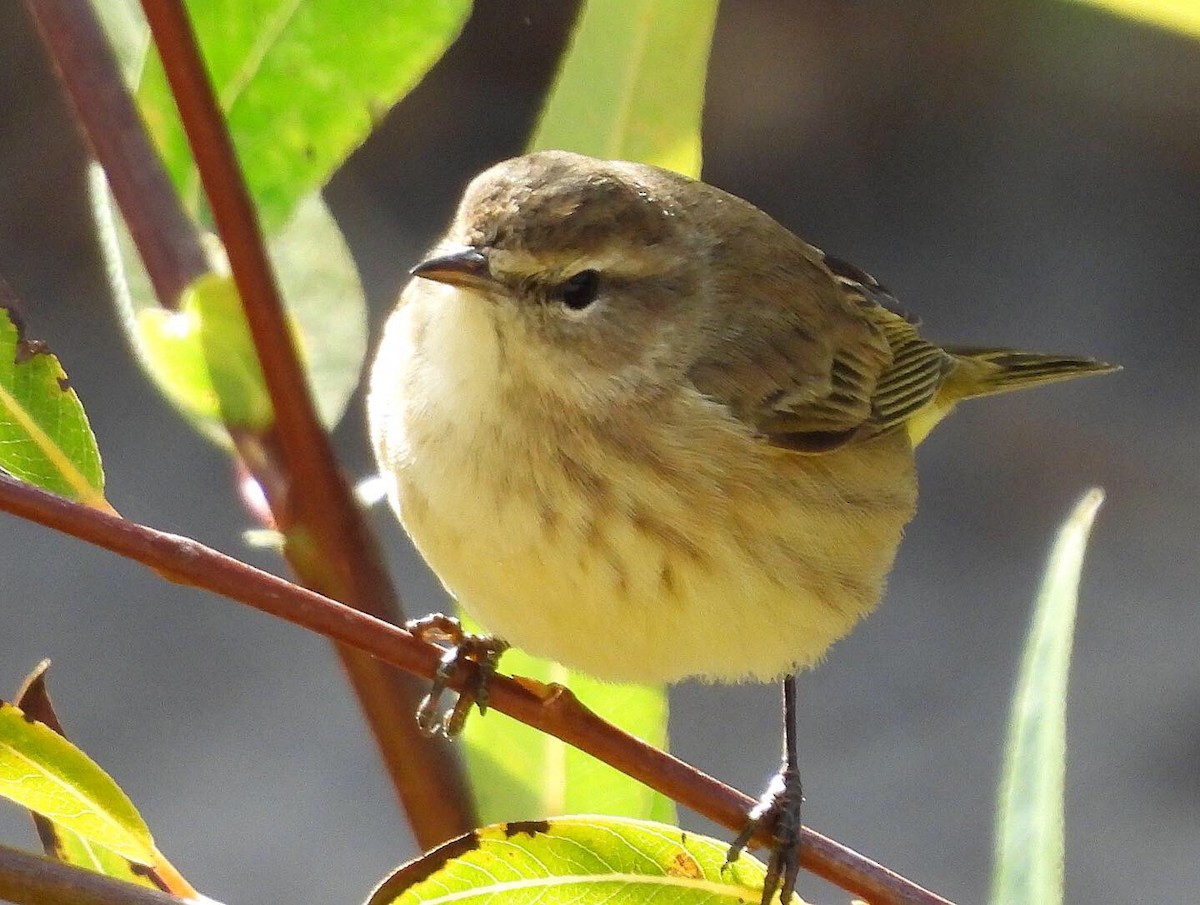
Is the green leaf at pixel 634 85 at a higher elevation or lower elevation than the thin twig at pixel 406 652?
higher

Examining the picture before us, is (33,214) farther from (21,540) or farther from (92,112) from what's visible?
(92,112)

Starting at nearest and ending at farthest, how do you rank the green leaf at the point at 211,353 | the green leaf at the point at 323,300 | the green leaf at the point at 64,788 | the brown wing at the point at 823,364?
1. the green leaf at the point at 64,788
2. the green leaf at the point at 211,353
3. the green leaf at the point at 323,300
4. the brown wing at the point at 823,364

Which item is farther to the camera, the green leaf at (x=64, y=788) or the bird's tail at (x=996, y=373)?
the bird's tail at (x=996, y=373)

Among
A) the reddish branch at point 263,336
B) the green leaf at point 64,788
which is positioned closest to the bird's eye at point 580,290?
the reddish branch at point 263,336

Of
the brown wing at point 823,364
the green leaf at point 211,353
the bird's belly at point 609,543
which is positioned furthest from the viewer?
the brown wing at point 823,364

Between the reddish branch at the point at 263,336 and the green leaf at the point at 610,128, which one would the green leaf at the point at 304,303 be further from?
the green leaf at the point at 610,128

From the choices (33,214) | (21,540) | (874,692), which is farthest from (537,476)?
(33,214)

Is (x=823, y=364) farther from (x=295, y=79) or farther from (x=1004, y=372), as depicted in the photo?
(x=295, y=79)

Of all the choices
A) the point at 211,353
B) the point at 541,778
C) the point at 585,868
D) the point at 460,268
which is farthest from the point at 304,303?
the point at 585,868
